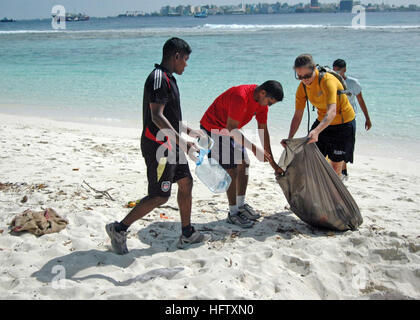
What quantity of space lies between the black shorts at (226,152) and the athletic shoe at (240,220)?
1.54 ft

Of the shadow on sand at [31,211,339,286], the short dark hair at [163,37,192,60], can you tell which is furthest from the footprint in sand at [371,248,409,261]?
the short dark hair at [163,37,192,60]

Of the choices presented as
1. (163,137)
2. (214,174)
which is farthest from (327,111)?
(163,137)

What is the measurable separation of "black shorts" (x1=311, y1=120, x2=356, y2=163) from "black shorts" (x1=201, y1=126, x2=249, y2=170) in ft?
3.26

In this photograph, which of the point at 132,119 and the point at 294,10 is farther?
the point at 294,10

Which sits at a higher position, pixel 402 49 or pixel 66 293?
pixel 402 49

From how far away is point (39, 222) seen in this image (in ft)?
11.5

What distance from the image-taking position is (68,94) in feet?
41.6

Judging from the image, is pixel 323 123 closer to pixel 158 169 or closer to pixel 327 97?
pixel 327 97

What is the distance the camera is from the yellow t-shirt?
12.0 ft

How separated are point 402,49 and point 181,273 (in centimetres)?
1982

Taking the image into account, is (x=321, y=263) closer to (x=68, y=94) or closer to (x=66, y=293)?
(x=66, y=293)

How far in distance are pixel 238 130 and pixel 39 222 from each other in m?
1.84

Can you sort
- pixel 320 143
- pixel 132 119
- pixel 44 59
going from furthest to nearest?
pixel 44 59 < pixel 132 119 < pixel 320 143
